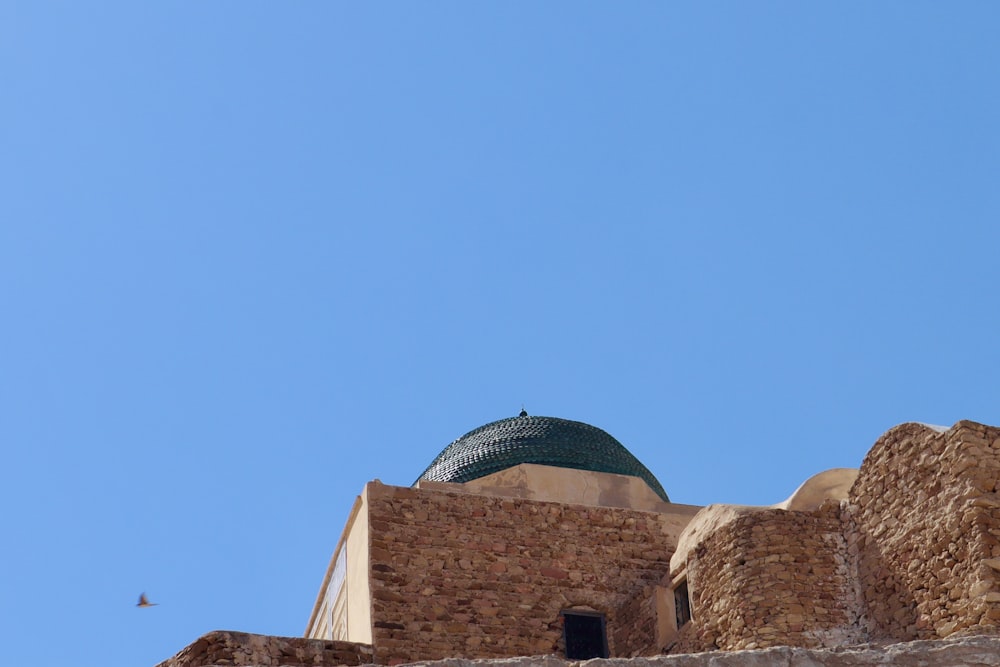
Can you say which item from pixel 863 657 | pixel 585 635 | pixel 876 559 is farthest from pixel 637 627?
pixel 863 657

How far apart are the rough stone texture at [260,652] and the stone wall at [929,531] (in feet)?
15.5

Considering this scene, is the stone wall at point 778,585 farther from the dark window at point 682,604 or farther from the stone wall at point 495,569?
the stone wall at point 495,569

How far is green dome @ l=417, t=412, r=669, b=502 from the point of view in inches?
674

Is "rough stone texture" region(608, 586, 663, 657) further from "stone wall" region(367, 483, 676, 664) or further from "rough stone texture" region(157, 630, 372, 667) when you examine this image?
"rough stone texture" region(157, 630, 372, 667)

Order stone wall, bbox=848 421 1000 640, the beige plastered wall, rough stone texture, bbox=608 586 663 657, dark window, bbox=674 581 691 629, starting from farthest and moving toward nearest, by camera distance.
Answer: the beige plastered wall < rough stone texture, bbox=608 586 663 657 < dark window, bbox=674 581 691 629 < stone wall, bbox=848 421 1000 640

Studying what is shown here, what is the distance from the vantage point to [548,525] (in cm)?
1511

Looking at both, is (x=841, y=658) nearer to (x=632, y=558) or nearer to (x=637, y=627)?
(x=637, y=627)

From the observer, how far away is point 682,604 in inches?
522

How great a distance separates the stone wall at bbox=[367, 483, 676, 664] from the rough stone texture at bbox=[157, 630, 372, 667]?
68 centimetres

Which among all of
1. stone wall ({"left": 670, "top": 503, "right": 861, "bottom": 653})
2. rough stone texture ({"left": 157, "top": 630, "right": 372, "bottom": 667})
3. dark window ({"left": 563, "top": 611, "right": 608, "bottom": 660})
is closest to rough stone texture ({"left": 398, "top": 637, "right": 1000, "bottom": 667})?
stone wall ({"left": 670, "top": 503, "right": 861, "bottom": 653})

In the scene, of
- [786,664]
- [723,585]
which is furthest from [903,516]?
[786,664]

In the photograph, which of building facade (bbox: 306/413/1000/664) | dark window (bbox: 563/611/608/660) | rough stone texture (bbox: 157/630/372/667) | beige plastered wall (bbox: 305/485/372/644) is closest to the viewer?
building facade (bbox: 306/413/1000/664)

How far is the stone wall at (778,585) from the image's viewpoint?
11.6m

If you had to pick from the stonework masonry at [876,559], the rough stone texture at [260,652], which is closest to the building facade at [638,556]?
the stonework masonry at [876,559]
